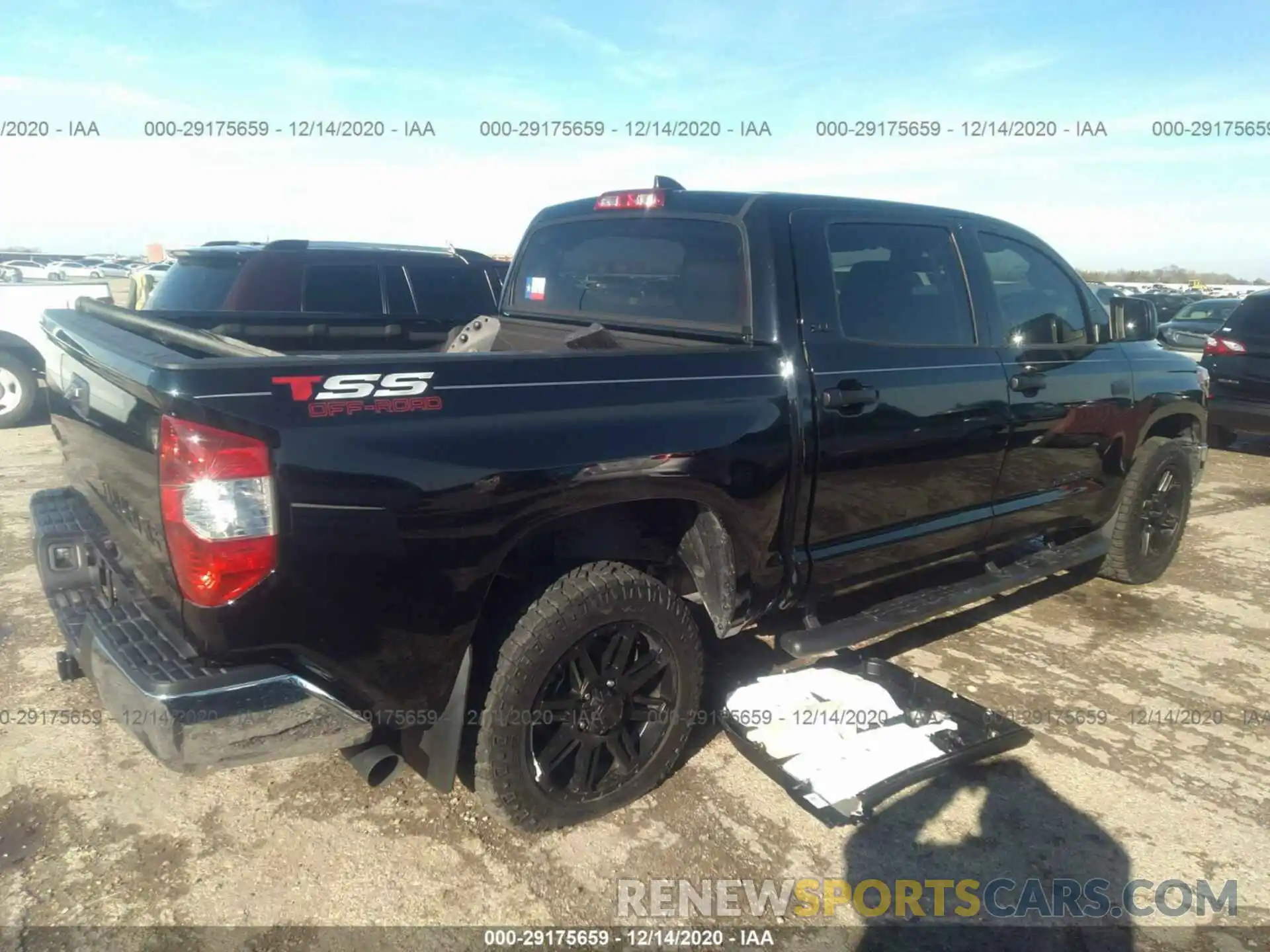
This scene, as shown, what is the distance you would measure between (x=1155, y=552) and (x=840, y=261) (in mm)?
3198

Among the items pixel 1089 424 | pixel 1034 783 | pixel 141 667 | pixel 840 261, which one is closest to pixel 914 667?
pixel 1034 783

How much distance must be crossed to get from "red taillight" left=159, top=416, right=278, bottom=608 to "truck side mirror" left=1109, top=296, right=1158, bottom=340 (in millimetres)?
4163

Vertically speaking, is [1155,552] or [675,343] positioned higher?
[675,343]

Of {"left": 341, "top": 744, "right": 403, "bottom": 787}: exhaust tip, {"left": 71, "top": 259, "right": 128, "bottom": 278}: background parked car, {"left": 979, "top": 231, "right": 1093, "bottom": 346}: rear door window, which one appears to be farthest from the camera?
{"left": 71, "top": 259, "right": 128, "bottom": 278}: background parked car

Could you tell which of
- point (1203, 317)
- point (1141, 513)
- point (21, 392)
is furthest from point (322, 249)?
point (1203, 317)

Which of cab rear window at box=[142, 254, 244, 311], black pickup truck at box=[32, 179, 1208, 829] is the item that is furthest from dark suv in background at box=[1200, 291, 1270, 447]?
cab rear window at box=[142, 254, 244, 311]

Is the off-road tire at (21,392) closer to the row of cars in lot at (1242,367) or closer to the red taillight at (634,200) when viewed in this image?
the red taillight at (634,200)

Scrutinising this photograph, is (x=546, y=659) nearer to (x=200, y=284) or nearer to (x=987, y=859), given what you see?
(x=987, y=859)

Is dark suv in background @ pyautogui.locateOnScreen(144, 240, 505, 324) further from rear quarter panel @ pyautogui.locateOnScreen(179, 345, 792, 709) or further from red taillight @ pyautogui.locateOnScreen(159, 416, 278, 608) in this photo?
red taillight @ pyautogui.locateOnScreen(159, 416, 278, 608)

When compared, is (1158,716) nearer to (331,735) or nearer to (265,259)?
(331,735)

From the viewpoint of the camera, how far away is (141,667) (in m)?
2.21

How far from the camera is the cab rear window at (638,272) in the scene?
3301mm

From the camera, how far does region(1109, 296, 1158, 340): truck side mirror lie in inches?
177

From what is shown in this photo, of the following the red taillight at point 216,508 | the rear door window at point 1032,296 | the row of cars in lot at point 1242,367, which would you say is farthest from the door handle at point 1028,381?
the row of cars in lot at point 1242,367
